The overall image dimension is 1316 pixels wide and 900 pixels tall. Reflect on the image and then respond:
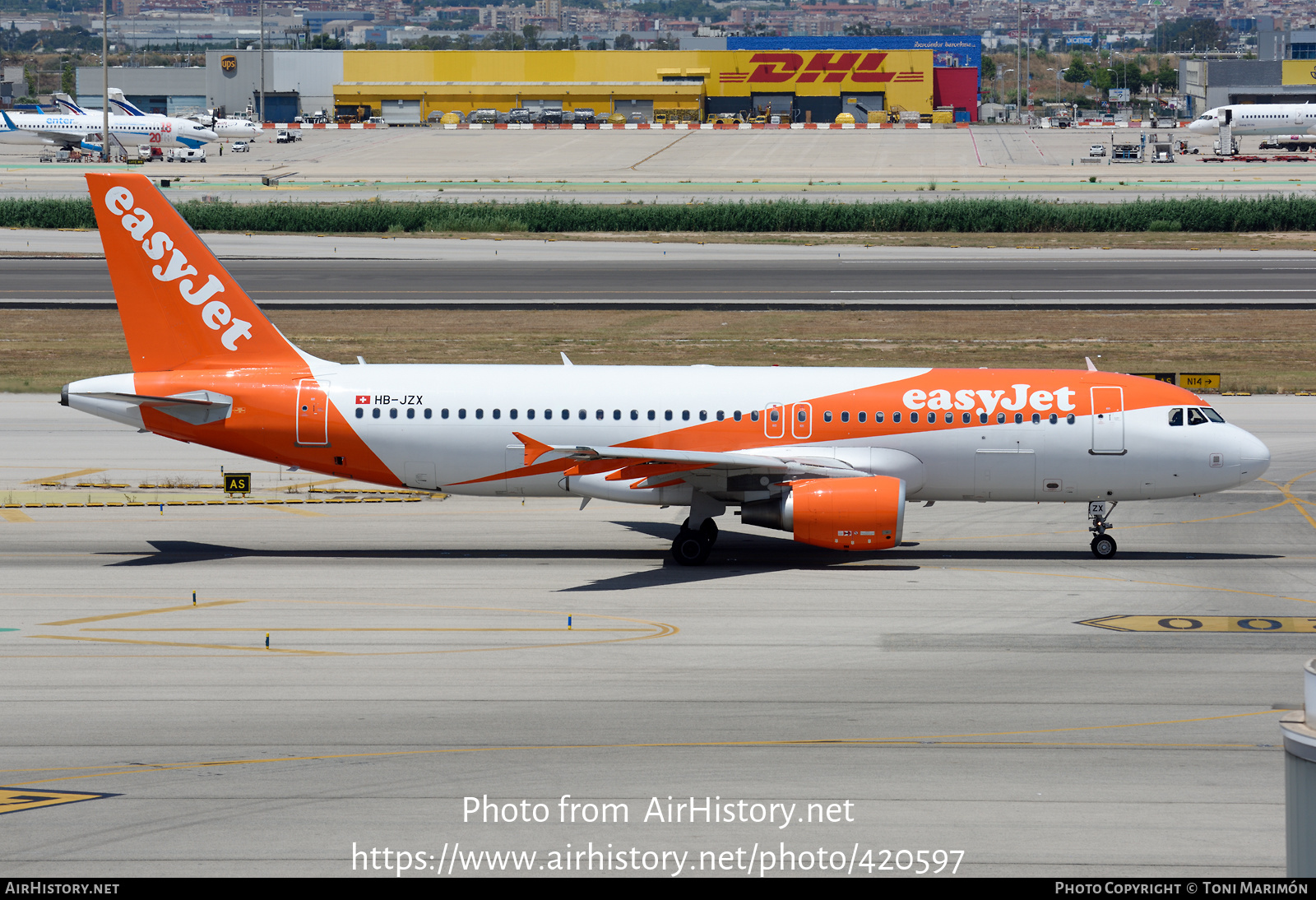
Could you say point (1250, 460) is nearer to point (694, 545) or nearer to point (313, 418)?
point (694, 545)

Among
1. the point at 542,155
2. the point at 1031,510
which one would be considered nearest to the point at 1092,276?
the point at 1031,510

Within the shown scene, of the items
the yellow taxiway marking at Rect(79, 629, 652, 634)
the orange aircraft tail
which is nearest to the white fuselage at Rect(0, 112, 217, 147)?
the orange aircraft tail

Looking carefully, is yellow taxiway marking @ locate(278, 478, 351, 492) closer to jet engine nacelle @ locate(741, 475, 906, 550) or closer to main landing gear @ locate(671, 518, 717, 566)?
main landing gear @ locate(671, 518, 717, 566)

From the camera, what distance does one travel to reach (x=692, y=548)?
32.0 metres

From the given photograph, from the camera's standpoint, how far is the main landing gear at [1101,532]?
32781mm

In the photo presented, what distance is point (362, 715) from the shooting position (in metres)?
22.2

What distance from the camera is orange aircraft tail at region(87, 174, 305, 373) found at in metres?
32.7

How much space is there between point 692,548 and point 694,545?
11 centimetres

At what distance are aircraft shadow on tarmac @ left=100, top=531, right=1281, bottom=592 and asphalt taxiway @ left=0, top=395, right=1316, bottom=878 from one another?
0.13 meters

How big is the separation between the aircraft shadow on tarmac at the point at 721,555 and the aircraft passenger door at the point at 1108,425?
282cm

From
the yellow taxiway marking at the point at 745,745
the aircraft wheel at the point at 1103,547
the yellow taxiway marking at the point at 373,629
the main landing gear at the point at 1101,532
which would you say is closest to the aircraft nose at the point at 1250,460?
the main landing gear at the point at 1101,532

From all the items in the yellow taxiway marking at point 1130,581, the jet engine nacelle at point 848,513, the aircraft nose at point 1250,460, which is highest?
the aircraft nose at point 1250,460

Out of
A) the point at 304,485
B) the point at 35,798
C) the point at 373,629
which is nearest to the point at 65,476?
the point at 304,485

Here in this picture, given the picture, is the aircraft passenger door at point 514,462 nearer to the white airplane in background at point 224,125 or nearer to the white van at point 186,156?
the white van at point 186,156
